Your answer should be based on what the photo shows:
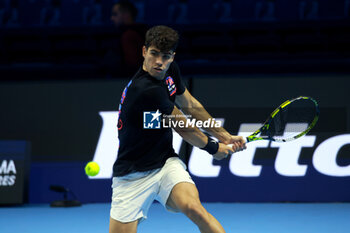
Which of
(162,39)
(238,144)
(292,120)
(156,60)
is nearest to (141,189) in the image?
(238,144)

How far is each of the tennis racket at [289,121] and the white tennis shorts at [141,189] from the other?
713mm

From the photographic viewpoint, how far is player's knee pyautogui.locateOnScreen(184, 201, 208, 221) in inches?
126

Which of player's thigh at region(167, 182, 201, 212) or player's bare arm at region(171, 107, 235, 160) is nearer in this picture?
player's thigh at region(167, 182, 201, 212)

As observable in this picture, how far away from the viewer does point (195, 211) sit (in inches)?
127

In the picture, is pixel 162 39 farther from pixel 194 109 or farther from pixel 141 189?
pixel 141 189

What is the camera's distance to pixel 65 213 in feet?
20.8

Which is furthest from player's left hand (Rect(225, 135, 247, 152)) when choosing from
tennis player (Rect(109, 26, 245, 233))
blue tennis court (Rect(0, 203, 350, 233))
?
blue tennis court (Rect(0, 203, 350, 233))

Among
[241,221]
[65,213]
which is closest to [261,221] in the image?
[241,221]

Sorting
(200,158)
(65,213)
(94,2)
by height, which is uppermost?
(94,2)

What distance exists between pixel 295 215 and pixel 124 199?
307 centimetres

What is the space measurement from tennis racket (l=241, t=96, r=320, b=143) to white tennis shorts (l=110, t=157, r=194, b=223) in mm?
713

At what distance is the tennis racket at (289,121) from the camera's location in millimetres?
4008

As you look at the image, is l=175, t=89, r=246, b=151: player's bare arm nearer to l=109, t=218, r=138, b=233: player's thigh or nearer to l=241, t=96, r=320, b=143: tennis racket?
l=241, t=96, r=320, b=143: tennis racket

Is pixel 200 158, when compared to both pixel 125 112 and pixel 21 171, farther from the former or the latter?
pixel 125 112
